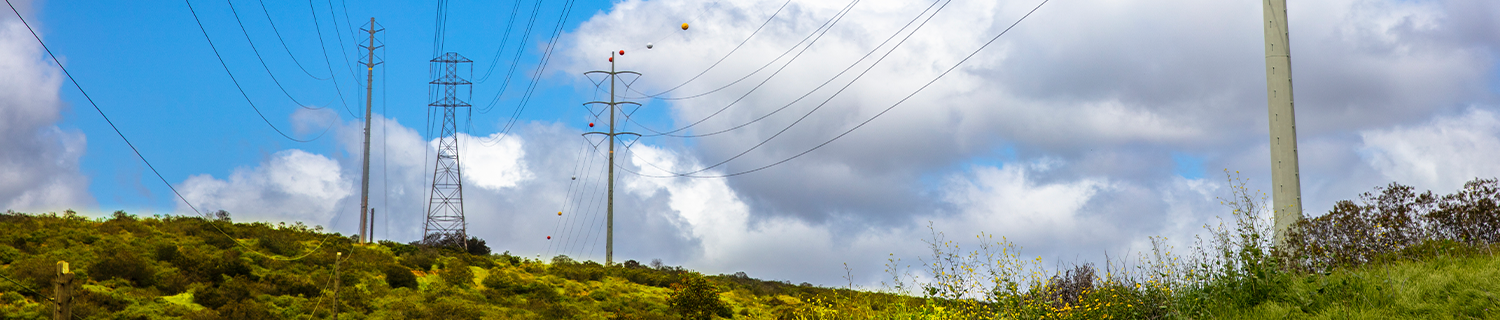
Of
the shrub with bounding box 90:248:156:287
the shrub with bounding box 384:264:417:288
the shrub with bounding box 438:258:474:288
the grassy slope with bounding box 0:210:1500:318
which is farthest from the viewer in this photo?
the shrub with bounding box 438:258:474:288

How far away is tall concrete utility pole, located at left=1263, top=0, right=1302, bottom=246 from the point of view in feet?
46.4

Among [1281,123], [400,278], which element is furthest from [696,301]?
[1281,123]

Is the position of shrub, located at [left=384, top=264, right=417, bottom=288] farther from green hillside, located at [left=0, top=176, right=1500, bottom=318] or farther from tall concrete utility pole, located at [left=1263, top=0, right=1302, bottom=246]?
tall concrete utility pole, located at [left=1263, top=0, right=1302, bottom=246]

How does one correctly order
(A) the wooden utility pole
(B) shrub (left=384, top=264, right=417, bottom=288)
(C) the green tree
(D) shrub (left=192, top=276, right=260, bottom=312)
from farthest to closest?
(B) shrub (left=384, top=264, right=417, bottom=288) < (C) the green tree < (D) shrub (left=192, top=276, right=260, bottom=312) < (A) the wooden utility pole

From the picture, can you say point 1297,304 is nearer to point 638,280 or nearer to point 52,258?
point 638,280

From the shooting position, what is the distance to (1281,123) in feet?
47.8

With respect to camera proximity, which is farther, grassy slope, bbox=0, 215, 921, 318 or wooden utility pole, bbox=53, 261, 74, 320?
grassy slope, bbox=0, 215, 921, 318

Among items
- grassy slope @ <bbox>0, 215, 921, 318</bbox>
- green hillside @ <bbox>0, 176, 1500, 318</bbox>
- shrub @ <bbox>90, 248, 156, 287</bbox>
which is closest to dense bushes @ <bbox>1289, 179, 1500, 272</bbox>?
green hillside @ <bbox>0, 176, 1500, 318</bbox>

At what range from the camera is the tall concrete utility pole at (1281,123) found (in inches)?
557

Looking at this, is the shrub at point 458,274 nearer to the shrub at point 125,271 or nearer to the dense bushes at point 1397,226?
the shrub at point 125,271

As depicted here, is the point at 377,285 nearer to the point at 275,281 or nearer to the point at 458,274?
the point at 275,281

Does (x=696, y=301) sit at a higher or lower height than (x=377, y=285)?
lower

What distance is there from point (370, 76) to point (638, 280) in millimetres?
13013

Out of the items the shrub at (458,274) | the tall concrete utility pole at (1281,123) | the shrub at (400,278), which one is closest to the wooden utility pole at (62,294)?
the shrub at (400,278)
